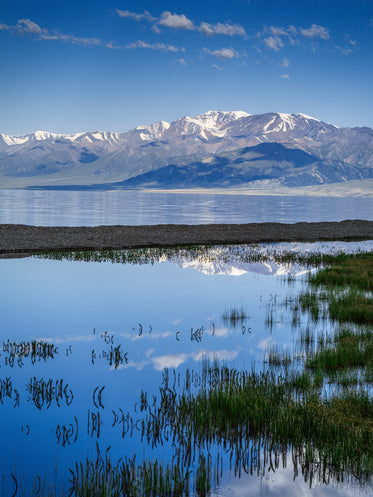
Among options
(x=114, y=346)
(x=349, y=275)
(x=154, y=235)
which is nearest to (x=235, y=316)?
(x=114, y=346)

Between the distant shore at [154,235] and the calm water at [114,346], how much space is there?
36.4ft

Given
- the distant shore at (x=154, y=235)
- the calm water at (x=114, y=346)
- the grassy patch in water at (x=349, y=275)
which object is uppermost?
the distant shore at (x=154, y=235)

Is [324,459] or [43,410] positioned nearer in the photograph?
[324,459]

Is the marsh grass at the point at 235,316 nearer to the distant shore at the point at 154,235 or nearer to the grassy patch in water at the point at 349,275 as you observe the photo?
the grassy patch in water at the point at 349,275

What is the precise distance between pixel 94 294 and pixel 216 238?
1156 inches

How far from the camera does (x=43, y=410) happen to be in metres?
10.4

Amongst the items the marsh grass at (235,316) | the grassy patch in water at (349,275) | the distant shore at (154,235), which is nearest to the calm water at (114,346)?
the marsh grass at (235,316)

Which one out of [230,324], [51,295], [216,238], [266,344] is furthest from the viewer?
[216,238]

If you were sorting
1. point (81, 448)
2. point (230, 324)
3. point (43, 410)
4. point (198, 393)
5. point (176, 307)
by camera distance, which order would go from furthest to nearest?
point (176, 307), point (230, 324), point (198, 393), point (43, 410), point (81, 448)

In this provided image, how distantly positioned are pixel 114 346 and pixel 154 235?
3776 centimetres

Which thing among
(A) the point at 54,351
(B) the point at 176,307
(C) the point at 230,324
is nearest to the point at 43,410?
(A) the point at 54,351

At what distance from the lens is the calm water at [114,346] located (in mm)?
8711

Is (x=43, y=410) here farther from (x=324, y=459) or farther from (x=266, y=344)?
(x=266, y=344)

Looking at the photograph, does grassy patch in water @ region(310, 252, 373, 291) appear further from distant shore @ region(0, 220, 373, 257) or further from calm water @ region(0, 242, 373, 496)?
distant shore @ region(0, 220, 373, 257)
